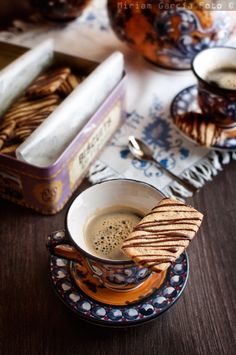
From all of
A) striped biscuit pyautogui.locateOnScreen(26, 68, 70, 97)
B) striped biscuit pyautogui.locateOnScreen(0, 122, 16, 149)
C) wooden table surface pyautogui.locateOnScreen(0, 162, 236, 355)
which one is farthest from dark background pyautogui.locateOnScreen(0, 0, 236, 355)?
striped biscuit pyautogui.locateOnScreen(26, 68, 70, 97)

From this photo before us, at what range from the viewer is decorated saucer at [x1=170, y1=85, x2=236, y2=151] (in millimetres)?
821

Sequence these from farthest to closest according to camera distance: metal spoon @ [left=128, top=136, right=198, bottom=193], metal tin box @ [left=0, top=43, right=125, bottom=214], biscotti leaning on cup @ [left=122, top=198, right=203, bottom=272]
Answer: metal spoon @ [left=128, top=136, right=198, bottom=193] < metal tin box @ [left=0, top=43, right=125, bottom=214] < biscotti leaning on cup @ [left=122, top=198, right=203, bottom=272]

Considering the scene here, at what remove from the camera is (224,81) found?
86cm

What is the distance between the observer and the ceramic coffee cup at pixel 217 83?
808 mm

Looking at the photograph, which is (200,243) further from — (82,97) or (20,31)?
(20,31)

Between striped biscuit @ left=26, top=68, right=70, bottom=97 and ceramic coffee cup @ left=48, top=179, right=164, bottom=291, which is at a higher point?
striped biscuit @ left=26, top=68, right=70, bottom=97

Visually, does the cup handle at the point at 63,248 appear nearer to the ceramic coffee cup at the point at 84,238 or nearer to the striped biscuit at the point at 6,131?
the ceramic coffee cup at the point at 84,238

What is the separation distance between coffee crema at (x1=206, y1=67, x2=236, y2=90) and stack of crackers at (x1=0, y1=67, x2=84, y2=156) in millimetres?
237

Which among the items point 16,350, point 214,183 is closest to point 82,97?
point 214,183

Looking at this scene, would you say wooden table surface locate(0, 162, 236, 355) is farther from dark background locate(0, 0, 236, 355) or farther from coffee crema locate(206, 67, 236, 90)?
coffee crema locate(206, 67, 236, 90)

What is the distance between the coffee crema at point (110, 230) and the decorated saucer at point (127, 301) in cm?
5

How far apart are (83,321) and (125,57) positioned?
0.63 metres

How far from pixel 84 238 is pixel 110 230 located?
0.04 meters

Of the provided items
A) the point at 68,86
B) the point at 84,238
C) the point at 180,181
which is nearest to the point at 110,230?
the point at 84,238
